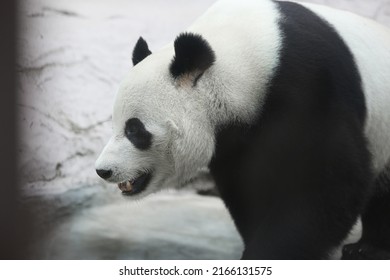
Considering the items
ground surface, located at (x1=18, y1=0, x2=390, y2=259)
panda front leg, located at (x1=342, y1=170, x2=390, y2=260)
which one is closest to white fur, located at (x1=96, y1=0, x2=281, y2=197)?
ground surface, located at (x1=18, y1=0, x2=390, y2=259)

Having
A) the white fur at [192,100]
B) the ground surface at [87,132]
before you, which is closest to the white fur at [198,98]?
the white fur at [192,100]

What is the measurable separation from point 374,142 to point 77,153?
120cm

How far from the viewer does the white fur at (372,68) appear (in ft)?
6.16

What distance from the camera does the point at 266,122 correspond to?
5.87 feet

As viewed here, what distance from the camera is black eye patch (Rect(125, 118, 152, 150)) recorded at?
70.4 inches

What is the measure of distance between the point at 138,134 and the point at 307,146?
1.58 feet

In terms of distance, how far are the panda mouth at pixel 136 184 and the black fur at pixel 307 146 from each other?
22 cm

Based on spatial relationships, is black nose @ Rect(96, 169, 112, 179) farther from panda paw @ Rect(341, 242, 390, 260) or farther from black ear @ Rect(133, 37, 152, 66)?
panda paw @ Rect(341, 242, 390, 260)

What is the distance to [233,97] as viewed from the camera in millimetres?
1771

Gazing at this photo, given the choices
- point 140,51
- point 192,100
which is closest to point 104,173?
point 192,100

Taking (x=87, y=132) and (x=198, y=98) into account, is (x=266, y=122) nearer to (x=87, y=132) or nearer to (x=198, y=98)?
(x=198, y=98)

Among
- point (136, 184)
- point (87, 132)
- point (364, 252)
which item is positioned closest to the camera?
point (136, 184)
